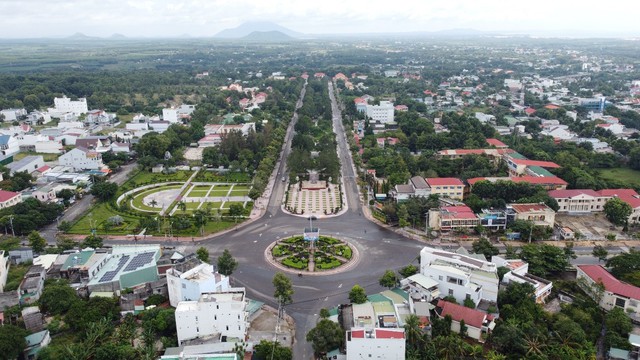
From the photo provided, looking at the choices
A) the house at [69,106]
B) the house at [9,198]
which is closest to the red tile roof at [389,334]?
the house at [9,198]

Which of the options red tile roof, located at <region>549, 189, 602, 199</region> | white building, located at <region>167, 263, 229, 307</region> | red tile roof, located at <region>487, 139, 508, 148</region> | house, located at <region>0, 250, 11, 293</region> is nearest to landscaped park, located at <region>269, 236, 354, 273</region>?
white building, located at <region>167, 263, 229, 307</region>

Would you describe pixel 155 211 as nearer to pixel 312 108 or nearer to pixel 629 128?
pixel 312 108

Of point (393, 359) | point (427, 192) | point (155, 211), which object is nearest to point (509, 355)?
point (393, 359)

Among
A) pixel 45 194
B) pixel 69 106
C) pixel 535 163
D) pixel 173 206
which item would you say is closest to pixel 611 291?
pixel 535 163

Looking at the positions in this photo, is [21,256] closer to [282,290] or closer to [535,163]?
[282,290]

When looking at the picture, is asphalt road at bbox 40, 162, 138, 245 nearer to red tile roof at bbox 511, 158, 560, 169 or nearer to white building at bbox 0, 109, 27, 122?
white building at bbox 0, 109, 27, 122

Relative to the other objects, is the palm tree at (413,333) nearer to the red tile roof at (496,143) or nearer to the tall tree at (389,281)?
the tall tree at (389,281)
